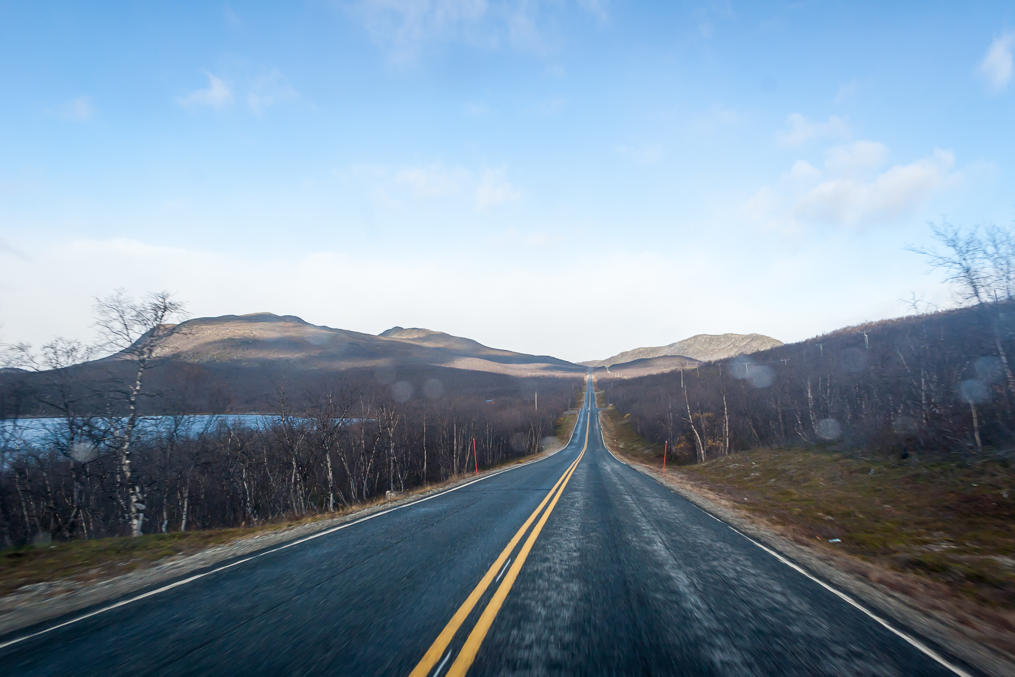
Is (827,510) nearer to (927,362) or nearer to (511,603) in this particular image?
(511,603)

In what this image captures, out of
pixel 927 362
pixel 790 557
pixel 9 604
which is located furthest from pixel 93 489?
pixel 927 362

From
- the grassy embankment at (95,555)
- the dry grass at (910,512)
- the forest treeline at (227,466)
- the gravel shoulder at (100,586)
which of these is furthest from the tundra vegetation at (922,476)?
the forest treeline at (227,466)

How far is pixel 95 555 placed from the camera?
768cm

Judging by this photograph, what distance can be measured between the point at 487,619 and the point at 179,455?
4501cm

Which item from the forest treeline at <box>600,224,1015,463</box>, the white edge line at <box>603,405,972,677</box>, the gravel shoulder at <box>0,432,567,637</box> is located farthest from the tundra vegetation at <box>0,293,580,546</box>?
the forest treeline at <box>600,224,1015,463</box>

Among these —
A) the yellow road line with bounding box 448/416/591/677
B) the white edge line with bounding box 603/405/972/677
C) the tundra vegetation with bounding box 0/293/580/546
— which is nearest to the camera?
the yellow road line with bounding box 448/416/591/677

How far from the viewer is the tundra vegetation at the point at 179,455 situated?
642 inches

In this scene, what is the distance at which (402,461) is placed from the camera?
51.5 meters

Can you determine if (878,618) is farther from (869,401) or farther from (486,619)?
(869,401)

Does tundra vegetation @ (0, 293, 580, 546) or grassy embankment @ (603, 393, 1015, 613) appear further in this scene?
tundra vegetation @ (0, 293, 580, 546)

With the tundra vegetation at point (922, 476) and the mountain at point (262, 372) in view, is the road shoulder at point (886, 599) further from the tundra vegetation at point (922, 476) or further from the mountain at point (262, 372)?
the mountain at point (262, 372)

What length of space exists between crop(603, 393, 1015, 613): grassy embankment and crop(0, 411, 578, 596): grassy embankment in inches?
513

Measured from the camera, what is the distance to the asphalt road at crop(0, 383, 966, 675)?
10.7 ft

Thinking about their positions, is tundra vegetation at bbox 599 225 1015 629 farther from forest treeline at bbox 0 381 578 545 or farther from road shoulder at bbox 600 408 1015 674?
forest treeline at bbox 0 381 578 545
